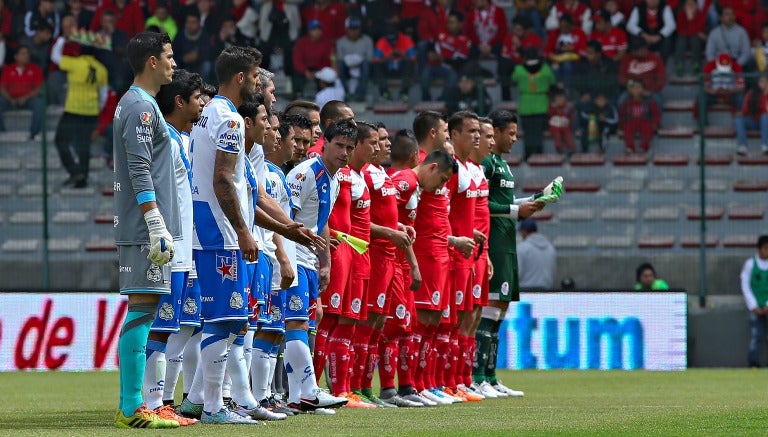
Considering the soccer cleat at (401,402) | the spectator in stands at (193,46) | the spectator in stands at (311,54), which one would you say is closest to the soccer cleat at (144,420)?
the soccer cleat at (401,402)

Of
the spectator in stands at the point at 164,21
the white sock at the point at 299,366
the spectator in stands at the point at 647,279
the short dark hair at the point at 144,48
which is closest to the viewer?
the short dark hair at the point at 144,48

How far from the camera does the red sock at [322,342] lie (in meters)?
11.9

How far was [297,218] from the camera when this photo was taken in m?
11.1

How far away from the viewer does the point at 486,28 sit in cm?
2481

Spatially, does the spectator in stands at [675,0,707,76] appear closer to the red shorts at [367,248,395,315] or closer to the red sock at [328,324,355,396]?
the red shorts at [367,248,395,315]

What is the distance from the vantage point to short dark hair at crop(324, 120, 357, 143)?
1107 centimetres

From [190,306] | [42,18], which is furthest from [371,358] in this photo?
[42,18]

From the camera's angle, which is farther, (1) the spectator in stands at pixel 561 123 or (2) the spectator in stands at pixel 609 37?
(2) the spectator in stands at pixel 609 37

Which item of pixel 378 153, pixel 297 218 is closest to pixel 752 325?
pixel 378 153

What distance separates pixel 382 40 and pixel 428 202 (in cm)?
1187

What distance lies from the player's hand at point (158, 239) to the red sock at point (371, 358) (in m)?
4.03

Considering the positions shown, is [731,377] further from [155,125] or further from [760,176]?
[155,125]

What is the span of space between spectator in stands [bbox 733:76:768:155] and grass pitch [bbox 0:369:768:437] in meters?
5.32

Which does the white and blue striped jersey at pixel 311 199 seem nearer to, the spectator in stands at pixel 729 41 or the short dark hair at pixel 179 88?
the short dark hair at pixel 179 88
